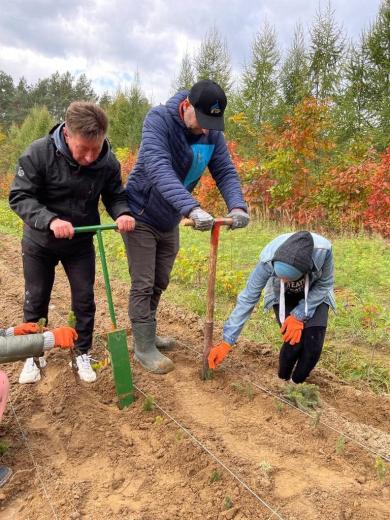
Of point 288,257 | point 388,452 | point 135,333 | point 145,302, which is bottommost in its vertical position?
point 388,452

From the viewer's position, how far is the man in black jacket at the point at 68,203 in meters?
2.70

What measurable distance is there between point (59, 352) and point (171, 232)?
1458 mm

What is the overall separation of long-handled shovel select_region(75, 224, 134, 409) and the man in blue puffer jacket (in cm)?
42

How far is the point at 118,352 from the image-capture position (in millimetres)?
2945

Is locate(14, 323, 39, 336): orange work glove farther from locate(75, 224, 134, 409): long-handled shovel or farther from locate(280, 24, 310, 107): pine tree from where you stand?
locate(280, 24, 310, 107): pine tree

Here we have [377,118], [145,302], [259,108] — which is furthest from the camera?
[259,108]

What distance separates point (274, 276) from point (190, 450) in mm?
1342

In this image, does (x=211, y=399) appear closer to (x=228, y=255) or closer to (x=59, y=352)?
(x=59, y=352)

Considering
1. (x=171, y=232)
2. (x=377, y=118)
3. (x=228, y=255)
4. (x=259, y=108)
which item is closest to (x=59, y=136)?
(x=171, y=232)

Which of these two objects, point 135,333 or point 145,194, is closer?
point 145,194

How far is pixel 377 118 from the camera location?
45.7 feet

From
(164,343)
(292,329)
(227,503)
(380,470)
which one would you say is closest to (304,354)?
(292,329)

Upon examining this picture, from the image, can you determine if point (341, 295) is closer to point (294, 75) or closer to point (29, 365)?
point (29, 365)

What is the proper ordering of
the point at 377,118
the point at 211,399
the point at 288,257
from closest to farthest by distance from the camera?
the point at 288,257
the point at 211,399
the point at 377,118
